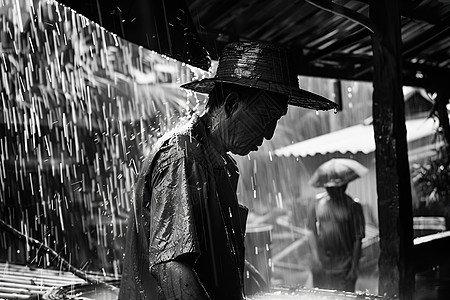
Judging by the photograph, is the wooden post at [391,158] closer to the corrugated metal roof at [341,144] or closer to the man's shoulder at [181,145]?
the man's shoulder at [181,145]

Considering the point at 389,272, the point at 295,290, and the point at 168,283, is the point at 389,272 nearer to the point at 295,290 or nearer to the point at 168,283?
the point at 295,290

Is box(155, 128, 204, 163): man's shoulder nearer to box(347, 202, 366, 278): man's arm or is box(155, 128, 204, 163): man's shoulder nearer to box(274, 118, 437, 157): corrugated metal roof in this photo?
box(347, 202, 366, 278): man's arm

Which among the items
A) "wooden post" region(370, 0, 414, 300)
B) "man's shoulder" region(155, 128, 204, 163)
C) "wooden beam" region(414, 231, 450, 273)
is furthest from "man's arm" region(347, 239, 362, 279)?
"man's shoulder" region(155, 128, 204, 163)

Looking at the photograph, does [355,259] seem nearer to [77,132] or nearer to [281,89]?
[77,132]

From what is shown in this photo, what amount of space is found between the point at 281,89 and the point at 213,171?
411mm

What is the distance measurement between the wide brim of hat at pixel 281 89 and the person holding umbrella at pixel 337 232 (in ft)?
16.2

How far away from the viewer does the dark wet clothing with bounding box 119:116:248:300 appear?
1780mm

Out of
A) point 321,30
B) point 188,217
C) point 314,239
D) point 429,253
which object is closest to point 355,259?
point 314,239

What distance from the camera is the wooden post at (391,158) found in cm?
438

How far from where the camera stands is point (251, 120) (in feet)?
6.63

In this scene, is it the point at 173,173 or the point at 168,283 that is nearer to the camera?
the point at 168,283

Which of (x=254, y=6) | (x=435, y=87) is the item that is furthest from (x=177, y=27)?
(x=435, y=87)

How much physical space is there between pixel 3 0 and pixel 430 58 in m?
6.65

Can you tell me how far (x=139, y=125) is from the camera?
828 centimetres
